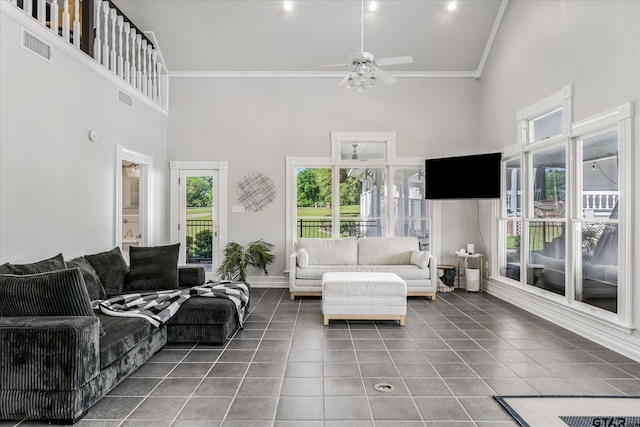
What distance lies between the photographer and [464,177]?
20.0 feet

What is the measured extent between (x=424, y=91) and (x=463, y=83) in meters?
0.72

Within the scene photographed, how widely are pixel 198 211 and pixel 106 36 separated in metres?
3.04

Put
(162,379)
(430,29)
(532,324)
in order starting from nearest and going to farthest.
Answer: (162,379)
(532,324)
(430,29)

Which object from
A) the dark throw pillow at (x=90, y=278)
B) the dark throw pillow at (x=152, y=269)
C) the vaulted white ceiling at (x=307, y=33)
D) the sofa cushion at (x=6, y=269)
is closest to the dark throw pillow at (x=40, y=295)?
the sofa cushion at (x=6, y=269)

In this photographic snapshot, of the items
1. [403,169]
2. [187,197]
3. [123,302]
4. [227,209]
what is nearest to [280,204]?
[227,209]

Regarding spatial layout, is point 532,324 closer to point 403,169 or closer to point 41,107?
point 403,169

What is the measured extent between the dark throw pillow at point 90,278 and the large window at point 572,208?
5028 millimetres

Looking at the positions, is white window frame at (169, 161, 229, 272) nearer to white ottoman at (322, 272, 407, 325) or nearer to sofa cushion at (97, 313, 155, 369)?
white ottoman at (322, 272, 407, 325)

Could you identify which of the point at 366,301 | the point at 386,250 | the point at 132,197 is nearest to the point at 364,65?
the point at 366,301

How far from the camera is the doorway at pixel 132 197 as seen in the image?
499cm

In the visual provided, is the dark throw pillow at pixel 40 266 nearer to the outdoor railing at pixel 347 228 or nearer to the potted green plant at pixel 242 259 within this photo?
the potted green plant at pixel 242 259

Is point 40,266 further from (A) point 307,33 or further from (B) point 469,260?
(B) point 469,260

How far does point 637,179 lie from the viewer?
3.36 m

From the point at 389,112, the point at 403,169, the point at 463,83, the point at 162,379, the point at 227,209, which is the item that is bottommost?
the point at 162,379
